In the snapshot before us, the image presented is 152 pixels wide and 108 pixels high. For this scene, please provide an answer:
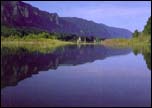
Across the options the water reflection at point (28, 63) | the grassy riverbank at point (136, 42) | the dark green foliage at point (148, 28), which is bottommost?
the water reflection at point (28, 63)

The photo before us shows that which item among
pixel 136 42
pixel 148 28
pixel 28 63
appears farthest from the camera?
pixel 136 42

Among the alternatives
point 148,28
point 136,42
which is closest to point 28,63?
point 148,28

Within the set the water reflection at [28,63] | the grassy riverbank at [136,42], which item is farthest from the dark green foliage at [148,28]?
the water reflection at [28,63]

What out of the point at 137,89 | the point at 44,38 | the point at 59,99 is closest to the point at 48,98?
the point at 59,99

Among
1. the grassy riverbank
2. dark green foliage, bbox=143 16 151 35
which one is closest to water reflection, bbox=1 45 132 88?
the grassy riverbank

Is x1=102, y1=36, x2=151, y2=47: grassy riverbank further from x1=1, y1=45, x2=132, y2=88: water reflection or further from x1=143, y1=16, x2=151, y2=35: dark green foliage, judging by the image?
x1=1, y1=45, x2=132, y2=88: water reflection

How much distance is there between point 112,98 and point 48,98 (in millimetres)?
2012

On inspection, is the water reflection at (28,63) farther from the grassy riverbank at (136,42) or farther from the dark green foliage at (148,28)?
the dark green foliage at (148,28)

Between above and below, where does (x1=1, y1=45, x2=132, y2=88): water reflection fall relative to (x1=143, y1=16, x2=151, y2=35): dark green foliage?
below

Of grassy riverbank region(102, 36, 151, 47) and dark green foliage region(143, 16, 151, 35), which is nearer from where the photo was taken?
dark green foliage region(143, 16, 151, 35)

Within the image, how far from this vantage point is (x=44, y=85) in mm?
14305

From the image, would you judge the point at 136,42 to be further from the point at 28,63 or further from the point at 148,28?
the point at 28,63

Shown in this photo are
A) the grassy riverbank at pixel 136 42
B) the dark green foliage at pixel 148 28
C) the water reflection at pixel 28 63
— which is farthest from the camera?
the grassy riverbank at pixel 136 42

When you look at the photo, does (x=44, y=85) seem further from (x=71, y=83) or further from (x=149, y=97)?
(x=149, y=97)
